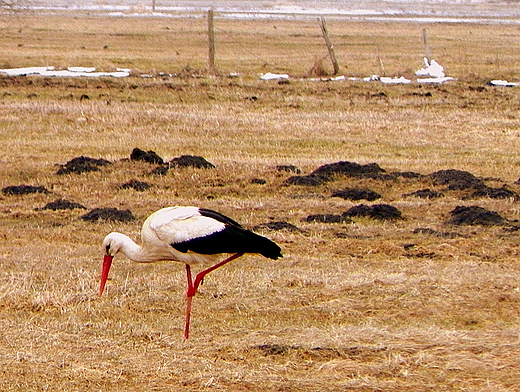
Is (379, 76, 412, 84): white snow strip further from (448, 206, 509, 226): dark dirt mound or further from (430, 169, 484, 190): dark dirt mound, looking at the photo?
(448, 206, 509, 226): dark dirt mound

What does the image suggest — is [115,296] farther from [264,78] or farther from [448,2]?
[448,2]

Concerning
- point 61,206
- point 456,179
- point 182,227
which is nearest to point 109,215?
point 61,206

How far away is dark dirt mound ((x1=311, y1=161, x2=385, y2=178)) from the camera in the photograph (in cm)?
1384

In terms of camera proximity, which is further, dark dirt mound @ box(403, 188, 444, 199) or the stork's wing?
dark dirt mound @ box(403, 188, 444, 199)

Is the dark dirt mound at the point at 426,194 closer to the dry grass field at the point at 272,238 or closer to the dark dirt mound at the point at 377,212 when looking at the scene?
the dry grass field at the point at 272,238

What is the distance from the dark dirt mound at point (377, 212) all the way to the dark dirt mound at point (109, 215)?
8.57ft

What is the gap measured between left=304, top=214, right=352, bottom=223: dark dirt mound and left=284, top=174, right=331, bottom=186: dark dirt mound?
6.16 ft

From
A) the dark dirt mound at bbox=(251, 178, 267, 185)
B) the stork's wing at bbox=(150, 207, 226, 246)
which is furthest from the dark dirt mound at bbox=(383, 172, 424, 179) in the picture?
the stork's wing at bbox=(150, 207, 226, 246)

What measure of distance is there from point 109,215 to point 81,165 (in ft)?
→ 10.1

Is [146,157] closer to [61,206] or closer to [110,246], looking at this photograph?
[61,206]

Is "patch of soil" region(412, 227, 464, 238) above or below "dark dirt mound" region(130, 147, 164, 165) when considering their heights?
above

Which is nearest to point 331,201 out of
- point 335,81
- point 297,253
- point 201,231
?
point 297,253

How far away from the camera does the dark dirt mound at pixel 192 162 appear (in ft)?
46.9

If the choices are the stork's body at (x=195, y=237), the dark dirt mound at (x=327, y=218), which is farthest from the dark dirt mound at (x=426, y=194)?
Result: the stork's body at (x=195, y=237)
